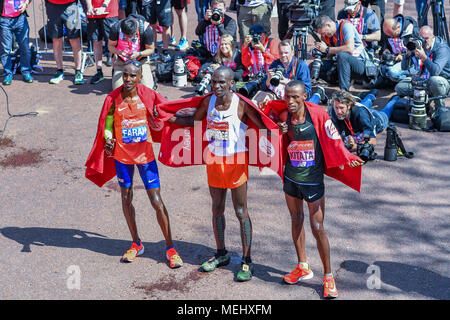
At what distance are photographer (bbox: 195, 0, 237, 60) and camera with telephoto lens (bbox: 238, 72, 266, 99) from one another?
137 centimetres

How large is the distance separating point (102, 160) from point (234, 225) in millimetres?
1646

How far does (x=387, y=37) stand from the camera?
12148mm

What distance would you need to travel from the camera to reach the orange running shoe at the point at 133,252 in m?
6.84

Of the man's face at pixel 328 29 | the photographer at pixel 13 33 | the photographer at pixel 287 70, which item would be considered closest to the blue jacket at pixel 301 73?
the photographer at pixel 287 70

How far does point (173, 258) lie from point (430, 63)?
5.62 metres

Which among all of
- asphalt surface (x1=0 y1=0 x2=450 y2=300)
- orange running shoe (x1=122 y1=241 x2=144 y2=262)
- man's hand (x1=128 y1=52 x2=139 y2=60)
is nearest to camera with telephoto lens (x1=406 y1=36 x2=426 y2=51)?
asphalt surface (x1=0 y1=0 x2=450 y2=300)

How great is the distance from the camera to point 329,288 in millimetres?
6109

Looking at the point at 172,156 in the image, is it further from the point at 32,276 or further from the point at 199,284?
the point at 32,276

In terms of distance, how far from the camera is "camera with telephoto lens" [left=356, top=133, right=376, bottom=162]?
29.5ft

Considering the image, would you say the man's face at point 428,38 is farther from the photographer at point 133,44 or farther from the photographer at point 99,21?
the photographer at point 99,21

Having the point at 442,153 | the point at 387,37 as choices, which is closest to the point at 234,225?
the point at 442,153

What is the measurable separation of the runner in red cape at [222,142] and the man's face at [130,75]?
0.33 meters

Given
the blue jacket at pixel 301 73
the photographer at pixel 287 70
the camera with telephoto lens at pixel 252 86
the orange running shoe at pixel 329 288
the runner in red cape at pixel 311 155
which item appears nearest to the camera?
the runner in red cape at pixel 311 155

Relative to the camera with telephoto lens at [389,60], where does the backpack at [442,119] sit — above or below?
below
